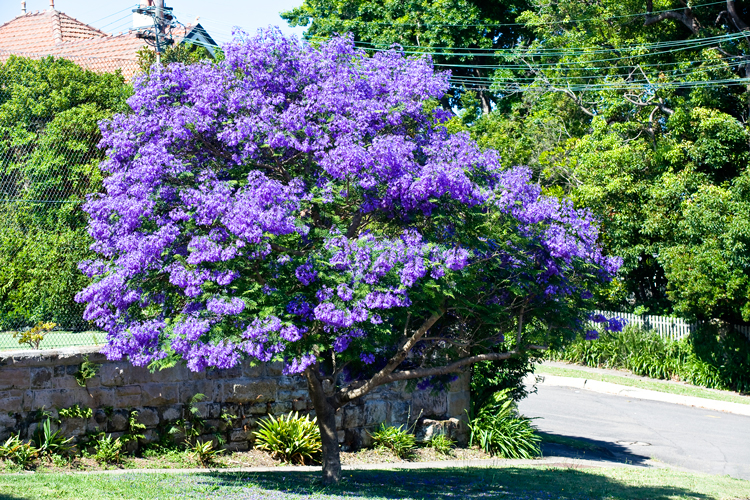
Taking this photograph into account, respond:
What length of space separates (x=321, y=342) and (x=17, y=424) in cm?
432

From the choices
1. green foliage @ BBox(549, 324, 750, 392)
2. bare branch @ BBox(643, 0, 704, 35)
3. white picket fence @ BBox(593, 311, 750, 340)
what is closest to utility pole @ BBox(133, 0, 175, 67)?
green foliage @ BBox(549, 324, 750, 392)

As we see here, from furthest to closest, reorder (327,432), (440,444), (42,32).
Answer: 1. (42,32)
2. (440,444)
3. (327,432)

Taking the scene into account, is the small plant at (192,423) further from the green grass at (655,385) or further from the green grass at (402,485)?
the green grass at (655,385)

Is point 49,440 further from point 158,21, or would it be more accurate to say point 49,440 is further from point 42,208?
point 158,21

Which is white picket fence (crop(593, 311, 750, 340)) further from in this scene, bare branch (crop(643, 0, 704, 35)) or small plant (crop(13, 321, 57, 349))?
small plant (crop(13, 321, 57, 349))

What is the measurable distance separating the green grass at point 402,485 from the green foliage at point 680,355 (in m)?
8.30

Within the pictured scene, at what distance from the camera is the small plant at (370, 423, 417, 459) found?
11.8 meters

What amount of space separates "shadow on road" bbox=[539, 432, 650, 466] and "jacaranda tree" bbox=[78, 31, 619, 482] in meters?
5.47

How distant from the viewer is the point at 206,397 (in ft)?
35.0

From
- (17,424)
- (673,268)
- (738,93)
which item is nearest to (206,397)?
(17,424)

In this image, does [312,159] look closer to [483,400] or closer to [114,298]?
[114,298]

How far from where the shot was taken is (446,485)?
953 centimetres

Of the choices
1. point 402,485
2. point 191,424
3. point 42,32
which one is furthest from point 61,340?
point 42,32

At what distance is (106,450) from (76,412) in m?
0.62
